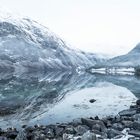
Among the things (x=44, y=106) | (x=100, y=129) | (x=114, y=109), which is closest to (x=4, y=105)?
(x=44, y=106)

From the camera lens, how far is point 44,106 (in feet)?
182

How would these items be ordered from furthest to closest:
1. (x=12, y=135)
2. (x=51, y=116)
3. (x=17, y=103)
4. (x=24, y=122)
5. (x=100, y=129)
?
(x=17, y=103) < (x=51, y=116) < (x=24, y=122) < (x=12, y=135) < (x=100, y=129)

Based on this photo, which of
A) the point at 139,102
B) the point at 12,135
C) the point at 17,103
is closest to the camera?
the point at 12,135

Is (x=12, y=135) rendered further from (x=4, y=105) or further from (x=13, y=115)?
(x=4, y=105)

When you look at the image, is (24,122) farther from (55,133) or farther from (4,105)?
(4,105)

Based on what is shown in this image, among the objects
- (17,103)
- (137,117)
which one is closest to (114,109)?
(137,117)

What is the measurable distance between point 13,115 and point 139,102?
17.9m

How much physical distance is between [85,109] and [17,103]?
1532 centimetres

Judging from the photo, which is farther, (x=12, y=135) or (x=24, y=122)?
(x=24, y=122)

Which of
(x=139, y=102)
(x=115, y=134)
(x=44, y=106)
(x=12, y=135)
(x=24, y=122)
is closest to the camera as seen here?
(x=115, y=134)

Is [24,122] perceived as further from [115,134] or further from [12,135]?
[115,134]

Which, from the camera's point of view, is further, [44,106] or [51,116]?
[44,106]

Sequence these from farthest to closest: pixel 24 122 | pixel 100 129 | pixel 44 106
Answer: pixel 44 106 < pixel 24 122 < pixel 100 129

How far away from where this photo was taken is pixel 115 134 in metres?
27.5
